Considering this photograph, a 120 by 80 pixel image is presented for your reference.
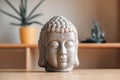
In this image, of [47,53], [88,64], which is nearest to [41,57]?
[47,53]

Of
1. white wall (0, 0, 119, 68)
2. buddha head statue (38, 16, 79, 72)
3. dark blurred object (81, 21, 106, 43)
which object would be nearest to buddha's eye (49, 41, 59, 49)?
buddha head statue (38, 16, 79, 72)

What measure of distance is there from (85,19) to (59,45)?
2.82 feet

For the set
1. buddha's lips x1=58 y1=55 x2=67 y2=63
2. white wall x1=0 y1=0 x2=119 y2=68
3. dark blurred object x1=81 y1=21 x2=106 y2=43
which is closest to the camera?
buddha's lips x1=58 y1=55 x2=67 y2=63

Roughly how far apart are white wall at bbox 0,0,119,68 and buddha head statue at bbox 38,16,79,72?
31.7 inches

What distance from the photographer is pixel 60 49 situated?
3.19 ft

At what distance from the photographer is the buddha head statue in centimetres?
98

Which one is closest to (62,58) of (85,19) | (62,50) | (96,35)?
(62,50)

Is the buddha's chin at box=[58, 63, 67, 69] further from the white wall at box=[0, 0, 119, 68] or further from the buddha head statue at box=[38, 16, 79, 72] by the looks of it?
the white wall at box=[0, 0, 119, 68]

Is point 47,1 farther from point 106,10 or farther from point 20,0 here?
point 106,10

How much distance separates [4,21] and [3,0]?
0.14m

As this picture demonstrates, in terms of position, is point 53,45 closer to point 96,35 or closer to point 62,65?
point 62,65

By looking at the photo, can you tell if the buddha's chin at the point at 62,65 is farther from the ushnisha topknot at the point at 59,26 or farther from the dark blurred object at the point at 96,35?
the dark blurred object at the point at 96,35

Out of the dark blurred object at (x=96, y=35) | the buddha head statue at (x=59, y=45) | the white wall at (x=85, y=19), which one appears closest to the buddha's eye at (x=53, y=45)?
the buddha head statue at (x=59, y=45)

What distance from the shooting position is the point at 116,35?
5.89ft
